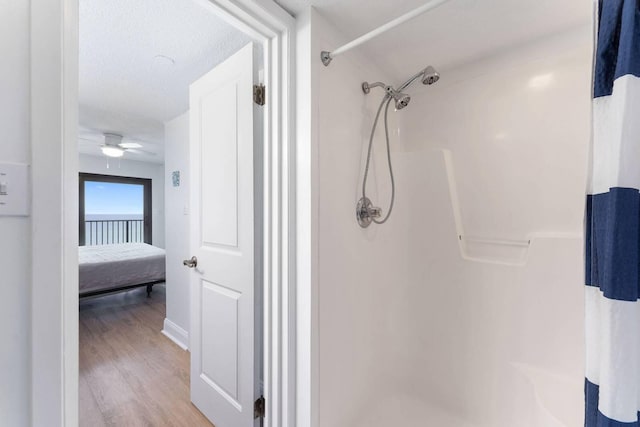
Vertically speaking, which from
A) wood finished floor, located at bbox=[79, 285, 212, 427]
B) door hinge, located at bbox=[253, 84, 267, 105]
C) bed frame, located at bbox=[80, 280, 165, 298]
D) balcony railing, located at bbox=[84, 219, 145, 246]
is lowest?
wood finished floor, located at bbox=[79, 285, 212, 427]

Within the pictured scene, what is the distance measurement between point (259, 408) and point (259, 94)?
5.13 feet

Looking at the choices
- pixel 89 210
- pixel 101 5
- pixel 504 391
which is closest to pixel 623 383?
pixel 504 391

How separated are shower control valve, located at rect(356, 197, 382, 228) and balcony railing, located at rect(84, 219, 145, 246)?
5.71 metres

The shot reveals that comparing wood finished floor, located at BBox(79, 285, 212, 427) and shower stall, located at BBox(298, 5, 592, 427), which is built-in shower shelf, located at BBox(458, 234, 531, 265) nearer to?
shower stall, located at BBox(298, 5, 592, 427)

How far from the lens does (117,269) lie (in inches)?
137

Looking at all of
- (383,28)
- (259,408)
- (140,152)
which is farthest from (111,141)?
(383,28)

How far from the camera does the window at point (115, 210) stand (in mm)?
4934

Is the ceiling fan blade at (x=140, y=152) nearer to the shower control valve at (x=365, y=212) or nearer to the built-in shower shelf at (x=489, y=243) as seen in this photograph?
the shower control valve at (x=365, y=212)

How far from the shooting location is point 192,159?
1.71 meters

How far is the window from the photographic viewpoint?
493cm

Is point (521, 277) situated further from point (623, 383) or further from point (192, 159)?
point (192, 159)

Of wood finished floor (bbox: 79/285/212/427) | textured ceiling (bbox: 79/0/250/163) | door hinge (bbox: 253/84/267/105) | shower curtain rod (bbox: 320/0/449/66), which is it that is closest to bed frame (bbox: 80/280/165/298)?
wood finished floor (bbox: 79/285/212/427)

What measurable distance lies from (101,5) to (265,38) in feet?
2.46

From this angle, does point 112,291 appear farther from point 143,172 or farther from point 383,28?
point 383,28
